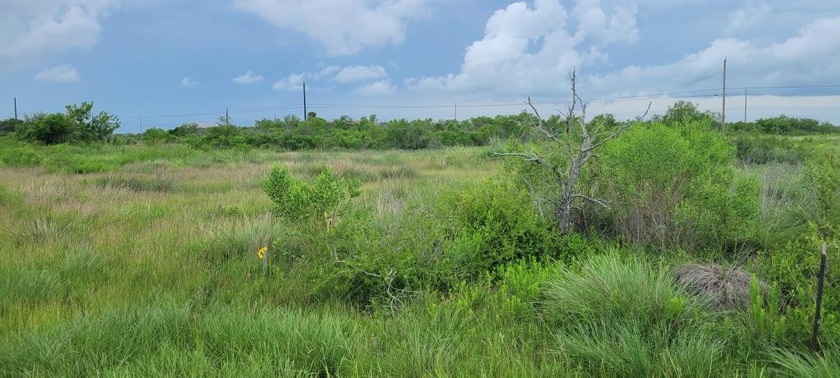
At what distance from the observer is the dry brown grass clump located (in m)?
3.84

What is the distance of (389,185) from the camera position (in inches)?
456

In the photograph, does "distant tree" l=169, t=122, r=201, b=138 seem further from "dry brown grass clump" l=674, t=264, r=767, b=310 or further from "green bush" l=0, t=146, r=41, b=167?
"dry brown grass clump" l=674, t=264, r=767, b=310

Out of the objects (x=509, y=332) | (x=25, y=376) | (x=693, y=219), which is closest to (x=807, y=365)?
(x=509, y=332)

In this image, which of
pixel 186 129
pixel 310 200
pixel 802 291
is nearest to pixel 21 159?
pixel 310 200

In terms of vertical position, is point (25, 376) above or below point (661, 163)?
below

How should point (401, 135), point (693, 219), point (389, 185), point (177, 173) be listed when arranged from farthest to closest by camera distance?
point (401, 135) → point (177, 173) → point (389, 185) → point (693, 219)

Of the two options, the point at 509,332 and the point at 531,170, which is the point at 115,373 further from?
the point at 531,170

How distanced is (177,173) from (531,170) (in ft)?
42.5

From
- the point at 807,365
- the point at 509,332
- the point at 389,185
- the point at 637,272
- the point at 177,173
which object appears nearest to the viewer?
the point at 807,365

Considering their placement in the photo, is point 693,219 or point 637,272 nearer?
point 637,272

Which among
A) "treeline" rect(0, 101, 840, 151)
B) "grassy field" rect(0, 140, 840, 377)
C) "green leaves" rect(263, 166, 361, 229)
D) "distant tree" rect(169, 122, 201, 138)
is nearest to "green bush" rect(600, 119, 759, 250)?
"grassy field" rect(0, 140, 840, 377)

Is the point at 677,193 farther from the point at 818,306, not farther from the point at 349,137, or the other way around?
the point at 349,137

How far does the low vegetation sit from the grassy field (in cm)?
2

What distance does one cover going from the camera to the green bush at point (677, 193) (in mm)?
5383
